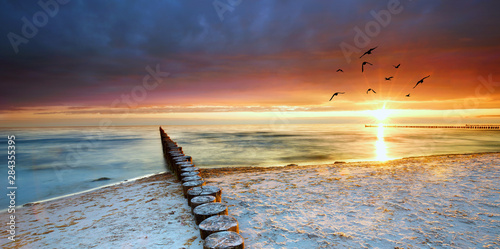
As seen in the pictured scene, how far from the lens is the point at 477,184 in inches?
281

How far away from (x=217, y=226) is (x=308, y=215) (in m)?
2.46

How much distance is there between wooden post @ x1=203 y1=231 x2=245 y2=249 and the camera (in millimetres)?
3343

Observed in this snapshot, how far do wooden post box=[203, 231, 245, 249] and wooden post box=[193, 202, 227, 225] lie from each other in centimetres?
82

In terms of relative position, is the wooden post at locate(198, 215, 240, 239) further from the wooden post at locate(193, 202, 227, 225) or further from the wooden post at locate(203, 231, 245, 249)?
the wooden post at locate(193, 202, 227, 225)

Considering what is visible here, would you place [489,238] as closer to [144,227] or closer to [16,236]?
[144,227]

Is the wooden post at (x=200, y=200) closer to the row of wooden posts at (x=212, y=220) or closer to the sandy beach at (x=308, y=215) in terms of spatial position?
the row of wooden posts at (x=212, y=220)

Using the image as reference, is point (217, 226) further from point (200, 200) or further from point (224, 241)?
point (200, 200)

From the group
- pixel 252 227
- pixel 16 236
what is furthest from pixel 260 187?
pixel 16 236

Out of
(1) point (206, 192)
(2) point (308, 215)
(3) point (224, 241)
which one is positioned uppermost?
(1) point (206, 192)

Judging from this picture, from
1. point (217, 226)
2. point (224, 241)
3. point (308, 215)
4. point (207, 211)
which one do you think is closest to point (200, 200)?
point (207, 211)

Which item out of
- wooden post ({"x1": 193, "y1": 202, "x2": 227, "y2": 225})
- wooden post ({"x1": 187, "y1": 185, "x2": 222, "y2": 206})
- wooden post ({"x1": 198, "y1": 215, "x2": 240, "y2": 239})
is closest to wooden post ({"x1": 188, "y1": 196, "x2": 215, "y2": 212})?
wooden post ({"x1": 187, "y1": 185, "x2": 222, "y2": 206})

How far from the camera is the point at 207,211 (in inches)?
178

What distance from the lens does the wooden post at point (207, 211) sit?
14.6 feet

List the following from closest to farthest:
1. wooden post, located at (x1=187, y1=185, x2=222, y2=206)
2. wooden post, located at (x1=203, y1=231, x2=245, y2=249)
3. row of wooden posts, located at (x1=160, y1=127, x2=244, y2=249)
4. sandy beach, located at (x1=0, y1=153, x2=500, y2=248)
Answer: wooden post, located at (x1=203, y1=231, x2=245, y2=249), row of wooden posts, located at (x1=160, y1=127, x2=244, y2=249), sandy beach, located at (x1=0, y1=153, x2=500, y2=248), wooden post, located at (x1=187, y1=185, x2=222, y2=206)
